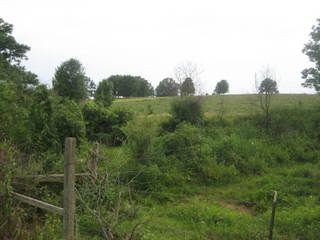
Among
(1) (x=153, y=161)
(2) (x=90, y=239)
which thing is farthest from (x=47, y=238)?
(1) (x=153, y=161)

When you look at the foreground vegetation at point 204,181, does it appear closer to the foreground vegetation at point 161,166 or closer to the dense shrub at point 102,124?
the foreground vegetation at point 161,166

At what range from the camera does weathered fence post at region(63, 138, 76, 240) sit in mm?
4500

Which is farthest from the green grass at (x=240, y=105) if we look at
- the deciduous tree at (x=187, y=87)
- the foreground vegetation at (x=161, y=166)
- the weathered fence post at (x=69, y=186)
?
the weathered fence post at (x=69, y=186)

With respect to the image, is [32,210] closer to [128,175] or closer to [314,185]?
[128,175]

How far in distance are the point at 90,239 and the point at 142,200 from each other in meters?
4.14

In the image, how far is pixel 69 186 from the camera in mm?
4500

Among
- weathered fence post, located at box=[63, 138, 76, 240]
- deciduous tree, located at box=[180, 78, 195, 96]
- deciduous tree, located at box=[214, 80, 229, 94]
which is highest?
deciduous tree, located at box=[214, 80, 229, 94]

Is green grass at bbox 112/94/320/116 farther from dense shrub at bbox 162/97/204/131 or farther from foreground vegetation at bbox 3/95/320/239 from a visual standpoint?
dense shrub at bbox 162/97/204/131

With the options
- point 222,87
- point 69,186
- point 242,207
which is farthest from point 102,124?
point 222,87

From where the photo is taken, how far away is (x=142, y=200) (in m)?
11.3

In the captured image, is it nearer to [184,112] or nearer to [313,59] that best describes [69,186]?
[184,112]

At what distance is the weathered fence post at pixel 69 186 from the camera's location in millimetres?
4500

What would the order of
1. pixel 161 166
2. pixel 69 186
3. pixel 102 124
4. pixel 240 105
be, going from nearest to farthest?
pixel 69 186 → pixel 161 166 → pixel 102 124 → pixel 240 105

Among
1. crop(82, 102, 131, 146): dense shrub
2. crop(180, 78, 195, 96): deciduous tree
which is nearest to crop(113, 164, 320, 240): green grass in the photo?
crop(82, 102, 131, 146): dense shrub
